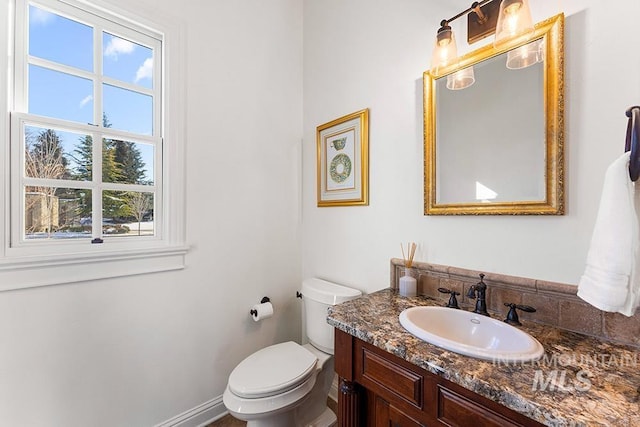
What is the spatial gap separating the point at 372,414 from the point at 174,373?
113 centimetres

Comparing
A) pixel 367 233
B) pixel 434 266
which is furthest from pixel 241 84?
pixel 434 266

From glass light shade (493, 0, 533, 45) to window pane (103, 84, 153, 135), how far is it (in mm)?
1674

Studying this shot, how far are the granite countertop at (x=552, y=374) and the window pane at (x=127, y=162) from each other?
4.35 ft

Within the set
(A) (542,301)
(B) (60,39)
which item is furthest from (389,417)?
(B) (60,39)

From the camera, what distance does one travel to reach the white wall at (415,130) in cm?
88

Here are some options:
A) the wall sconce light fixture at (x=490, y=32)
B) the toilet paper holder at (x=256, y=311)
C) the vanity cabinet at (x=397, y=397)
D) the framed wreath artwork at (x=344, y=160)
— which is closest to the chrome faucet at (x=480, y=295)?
the vanity cabinet at (x=397, y=397)

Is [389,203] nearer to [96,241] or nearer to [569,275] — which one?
[569,275]

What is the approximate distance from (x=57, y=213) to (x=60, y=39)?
0.81 m

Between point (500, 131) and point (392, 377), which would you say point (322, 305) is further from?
point (500, 131)

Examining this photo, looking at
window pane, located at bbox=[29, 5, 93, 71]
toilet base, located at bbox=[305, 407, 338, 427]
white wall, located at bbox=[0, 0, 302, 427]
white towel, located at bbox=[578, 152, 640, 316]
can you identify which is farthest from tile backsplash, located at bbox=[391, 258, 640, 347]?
window pane, located at bbox=[29, 5, 93, 71]

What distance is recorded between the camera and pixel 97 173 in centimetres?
135

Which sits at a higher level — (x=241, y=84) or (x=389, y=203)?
(x=241, y=84)

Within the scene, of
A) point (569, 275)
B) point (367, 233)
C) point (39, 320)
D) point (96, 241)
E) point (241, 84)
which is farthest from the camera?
point (241, 84)

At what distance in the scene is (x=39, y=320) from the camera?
1.17 m
